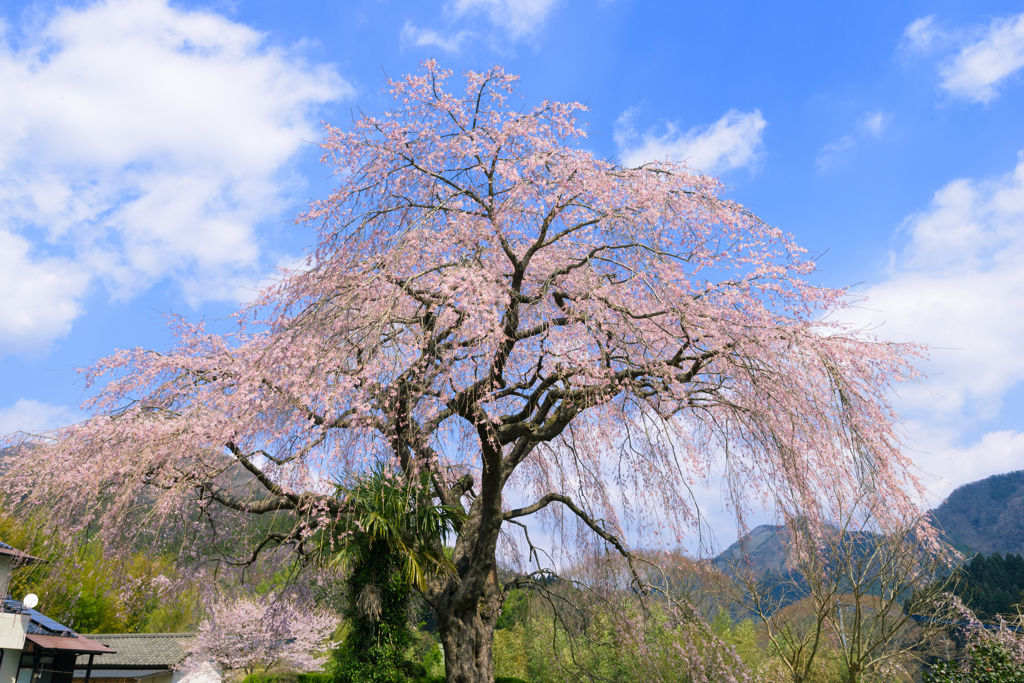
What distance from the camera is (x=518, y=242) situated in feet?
27.3

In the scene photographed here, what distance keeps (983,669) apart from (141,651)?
72.3ft

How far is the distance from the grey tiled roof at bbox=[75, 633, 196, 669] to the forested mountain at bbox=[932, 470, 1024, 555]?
5512 centimetres

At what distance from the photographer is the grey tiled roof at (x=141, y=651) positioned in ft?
63.9

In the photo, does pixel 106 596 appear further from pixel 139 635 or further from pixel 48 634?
pixel 48 634

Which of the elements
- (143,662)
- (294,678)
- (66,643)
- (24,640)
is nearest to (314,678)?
(294,678)

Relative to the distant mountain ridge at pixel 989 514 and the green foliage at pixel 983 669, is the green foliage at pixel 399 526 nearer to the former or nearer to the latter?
the green foliage at pixel 983 669

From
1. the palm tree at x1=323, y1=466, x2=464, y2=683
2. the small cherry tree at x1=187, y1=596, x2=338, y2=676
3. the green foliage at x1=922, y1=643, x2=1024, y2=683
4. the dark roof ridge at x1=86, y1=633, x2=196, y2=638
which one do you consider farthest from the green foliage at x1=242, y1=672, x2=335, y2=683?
the green foliage at x1=922, y1=643, x2=1024, y2=683

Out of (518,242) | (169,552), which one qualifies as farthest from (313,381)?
(169,552)

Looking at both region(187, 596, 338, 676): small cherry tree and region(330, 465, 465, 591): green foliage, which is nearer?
region(330, 465, 465, 591): green foliage

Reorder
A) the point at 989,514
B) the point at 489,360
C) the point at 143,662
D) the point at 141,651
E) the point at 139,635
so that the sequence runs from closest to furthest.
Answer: the point at 489,360 → the point at 143,662 → the point at 141,651 → the point at 139,635 → the point at 989,514

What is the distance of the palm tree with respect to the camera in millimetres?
9430

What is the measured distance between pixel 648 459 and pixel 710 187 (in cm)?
321

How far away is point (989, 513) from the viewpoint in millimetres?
56094

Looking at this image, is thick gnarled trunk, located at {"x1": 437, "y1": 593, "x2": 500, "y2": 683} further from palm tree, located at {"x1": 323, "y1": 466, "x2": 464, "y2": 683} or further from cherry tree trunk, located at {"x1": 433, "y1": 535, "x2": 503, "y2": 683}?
palm tree, located at {"x1": 323, "y1": 466, "x2": 464, "y2": 683}
